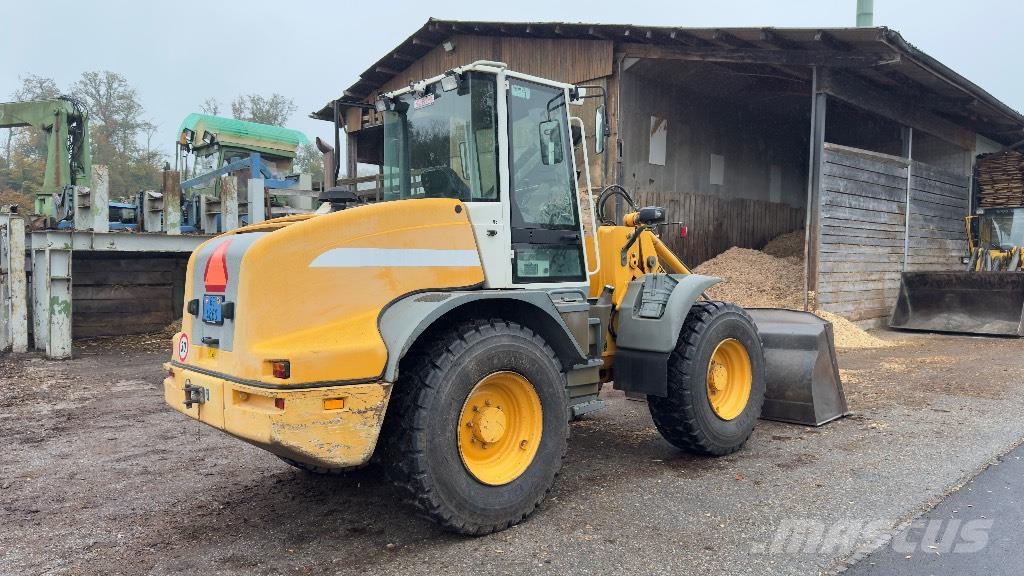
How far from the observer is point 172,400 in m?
3.80

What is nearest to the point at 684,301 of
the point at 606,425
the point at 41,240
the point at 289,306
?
the point at 606,425

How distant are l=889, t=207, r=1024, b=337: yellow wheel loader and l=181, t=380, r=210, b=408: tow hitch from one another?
12.4 meters

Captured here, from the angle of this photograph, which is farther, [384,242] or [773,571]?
[384,242]

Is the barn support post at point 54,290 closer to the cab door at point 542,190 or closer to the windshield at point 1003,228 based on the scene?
the cab door at point 542,190

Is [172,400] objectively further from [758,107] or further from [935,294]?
[758,107]

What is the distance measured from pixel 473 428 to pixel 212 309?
1.44 metres

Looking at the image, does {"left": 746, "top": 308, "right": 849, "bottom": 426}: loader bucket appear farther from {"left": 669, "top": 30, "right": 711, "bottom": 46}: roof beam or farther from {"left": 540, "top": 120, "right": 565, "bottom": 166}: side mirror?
{"left": 669, "top": 30, "right": 711, "bottom": 46}: roof beam

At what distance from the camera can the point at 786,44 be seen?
10.6 m

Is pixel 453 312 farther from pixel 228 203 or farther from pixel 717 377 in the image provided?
pixel 228 203

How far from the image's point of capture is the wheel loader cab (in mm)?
3961

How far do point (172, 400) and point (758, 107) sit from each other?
13921mm

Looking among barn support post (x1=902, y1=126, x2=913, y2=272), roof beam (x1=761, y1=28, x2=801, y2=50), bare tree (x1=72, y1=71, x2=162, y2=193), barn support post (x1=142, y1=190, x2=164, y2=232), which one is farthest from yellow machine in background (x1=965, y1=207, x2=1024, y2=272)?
bare tree (x1=72, y1=71, x2=162, y2=193)

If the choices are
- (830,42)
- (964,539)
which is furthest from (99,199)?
(830,42)

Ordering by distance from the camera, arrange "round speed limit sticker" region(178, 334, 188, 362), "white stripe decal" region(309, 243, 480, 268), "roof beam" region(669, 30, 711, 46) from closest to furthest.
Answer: "white stripe decal" region(309, 243, 480, 268) → "round speed limit sticker" region(178, 334, 188, 362) → "roof beam" region(669, 30, 711, 46)
